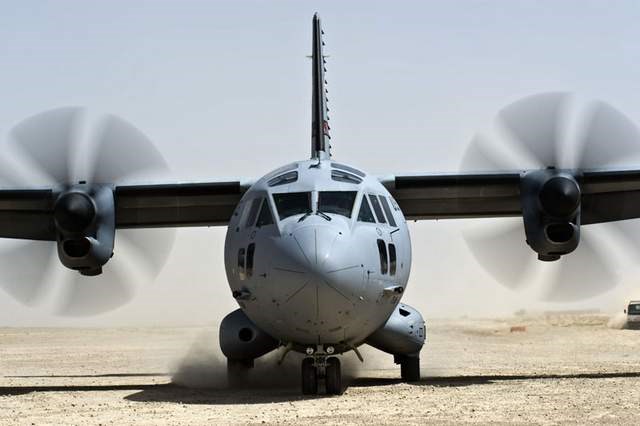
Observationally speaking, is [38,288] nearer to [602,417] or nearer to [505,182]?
[505,182]

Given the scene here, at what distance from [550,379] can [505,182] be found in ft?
13.9

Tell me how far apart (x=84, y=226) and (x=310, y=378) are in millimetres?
5619

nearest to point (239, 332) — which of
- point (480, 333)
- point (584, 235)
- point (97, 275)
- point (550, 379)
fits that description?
point (97, 275)

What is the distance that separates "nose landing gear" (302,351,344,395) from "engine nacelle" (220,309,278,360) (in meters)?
2.83

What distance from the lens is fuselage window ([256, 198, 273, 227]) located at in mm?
16047

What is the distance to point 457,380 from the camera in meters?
19.3

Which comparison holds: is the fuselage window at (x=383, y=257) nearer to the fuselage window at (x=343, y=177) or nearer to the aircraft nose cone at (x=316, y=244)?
the aircraft nose cone at (x=316, y=244)

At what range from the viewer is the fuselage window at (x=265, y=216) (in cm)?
1605

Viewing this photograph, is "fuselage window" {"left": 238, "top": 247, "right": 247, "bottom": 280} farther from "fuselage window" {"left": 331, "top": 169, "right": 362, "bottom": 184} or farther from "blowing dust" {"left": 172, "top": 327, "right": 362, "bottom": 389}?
"blowing dust" {"left": 172, "top": 327, "right": 362, "bottom": 389}

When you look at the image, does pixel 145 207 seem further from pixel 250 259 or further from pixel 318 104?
pixel 250 259

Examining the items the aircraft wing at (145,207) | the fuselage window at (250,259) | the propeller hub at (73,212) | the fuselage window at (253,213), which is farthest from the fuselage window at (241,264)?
the aircraft wing at (145,207)

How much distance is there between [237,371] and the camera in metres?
19.7

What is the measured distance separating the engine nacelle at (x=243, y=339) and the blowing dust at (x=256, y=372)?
0.48 m

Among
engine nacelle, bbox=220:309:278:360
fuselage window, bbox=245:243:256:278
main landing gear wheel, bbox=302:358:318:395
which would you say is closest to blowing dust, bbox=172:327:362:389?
engine nacelle, bbox=220:309:278:360
